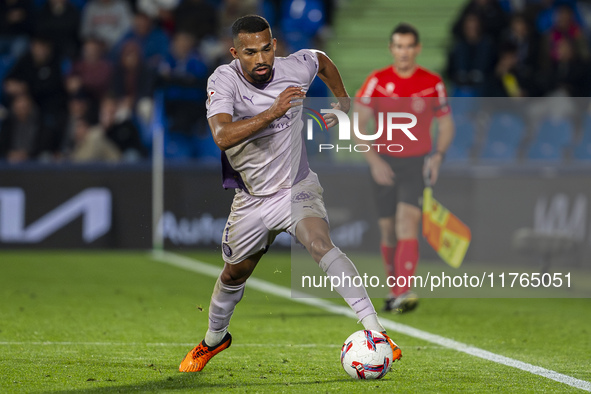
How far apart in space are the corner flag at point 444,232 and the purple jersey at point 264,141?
7.75 feet

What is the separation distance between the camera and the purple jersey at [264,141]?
5.05m

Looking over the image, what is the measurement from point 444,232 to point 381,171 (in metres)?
0.66

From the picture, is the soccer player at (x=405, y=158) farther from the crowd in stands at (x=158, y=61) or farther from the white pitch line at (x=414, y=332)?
the crowd in stands at (x=158, y=61)

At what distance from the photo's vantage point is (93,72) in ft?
46.4

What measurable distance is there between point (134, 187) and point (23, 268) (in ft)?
6.74

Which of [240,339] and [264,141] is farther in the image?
[240,339]

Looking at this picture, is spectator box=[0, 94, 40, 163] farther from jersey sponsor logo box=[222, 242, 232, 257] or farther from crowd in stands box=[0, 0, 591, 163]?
jersey sponsor logo box=[222, 242, 232, 257]

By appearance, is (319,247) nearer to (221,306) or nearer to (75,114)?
(221,306)

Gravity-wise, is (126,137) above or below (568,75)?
below

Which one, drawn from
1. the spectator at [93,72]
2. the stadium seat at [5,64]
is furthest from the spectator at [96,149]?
the stadium seat at [5,64]

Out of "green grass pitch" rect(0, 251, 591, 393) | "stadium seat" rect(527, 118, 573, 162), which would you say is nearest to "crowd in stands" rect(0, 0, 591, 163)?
"stadium seat" rect(527, 118, 573, 162)

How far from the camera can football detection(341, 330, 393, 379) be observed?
4.67m

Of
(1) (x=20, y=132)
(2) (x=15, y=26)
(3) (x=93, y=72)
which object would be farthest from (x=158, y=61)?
(2) (x=15, y=26)

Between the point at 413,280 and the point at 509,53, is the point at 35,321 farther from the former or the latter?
the point at 509,53
